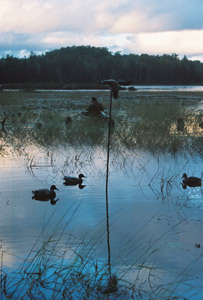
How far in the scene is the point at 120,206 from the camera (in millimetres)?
5074

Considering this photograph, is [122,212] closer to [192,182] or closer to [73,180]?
[73,180]

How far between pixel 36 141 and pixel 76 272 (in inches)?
275

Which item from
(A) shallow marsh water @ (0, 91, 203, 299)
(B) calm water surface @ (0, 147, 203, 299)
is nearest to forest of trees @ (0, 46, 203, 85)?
(A) shallow marsh water @ (0, 91, 203, 299)

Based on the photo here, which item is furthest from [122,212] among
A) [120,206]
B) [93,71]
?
[93,71]

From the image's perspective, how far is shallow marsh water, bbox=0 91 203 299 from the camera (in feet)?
11.3

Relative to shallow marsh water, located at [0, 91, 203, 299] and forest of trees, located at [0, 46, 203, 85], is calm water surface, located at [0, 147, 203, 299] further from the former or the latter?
forest of trees, located at [0, 46, 203, 85]

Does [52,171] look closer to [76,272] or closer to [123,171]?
[123,171]

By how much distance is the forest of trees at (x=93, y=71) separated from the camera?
84250 millimetres

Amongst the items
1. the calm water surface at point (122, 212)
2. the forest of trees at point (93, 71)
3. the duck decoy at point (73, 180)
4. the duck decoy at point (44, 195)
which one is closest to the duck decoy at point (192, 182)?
the calm water surface at point (122, 212)

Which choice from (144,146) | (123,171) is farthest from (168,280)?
(144,146)

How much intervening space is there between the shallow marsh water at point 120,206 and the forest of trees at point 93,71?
72836 mm

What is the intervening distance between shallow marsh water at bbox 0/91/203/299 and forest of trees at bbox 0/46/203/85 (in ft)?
239

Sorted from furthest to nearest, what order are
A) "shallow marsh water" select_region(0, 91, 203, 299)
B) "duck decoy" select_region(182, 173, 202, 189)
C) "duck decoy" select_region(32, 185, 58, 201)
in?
1. "duck decoy" select_region(182, 173, 202, 189)
2. "duck decoy" select_region(32, 185, 58, 201)
3. "shallow marsh water" select_region(0, 91, 203, 299)

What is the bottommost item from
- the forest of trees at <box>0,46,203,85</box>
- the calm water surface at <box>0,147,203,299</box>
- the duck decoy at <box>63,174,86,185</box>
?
the calm water surface at <box>0,147,203,299</box>
